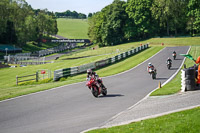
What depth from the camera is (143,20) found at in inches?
3467

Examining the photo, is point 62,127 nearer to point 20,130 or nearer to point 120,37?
point 20,130

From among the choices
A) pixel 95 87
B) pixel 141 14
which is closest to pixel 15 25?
pixel 141 14

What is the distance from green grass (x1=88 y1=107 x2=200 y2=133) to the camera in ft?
26.3

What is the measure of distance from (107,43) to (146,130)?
281 ft

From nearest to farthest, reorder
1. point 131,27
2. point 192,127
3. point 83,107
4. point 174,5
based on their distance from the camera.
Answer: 1. point 192,127
2. point 83,107
3. point 174,5
4. point 131,27

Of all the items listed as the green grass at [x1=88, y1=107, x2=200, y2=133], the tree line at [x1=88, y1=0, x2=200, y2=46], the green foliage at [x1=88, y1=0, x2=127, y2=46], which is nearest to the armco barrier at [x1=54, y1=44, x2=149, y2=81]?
the green grass at [x1=88, y1=107, x2=200, y2=133]

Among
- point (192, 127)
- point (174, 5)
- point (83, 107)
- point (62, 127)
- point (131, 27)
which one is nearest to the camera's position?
point (192, 127)

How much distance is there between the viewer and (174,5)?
276ft

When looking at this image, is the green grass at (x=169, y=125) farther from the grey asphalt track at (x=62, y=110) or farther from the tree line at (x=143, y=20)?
the tree line at (x=143, y=20)

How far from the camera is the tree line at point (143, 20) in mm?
85431

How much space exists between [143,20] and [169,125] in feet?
271

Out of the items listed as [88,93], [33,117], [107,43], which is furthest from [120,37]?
[33,117]

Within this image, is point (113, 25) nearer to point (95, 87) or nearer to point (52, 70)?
point (52, 70)

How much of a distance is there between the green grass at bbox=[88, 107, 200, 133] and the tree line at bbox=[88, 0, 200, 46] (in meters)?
78.4
